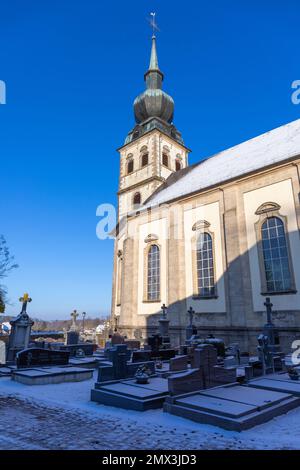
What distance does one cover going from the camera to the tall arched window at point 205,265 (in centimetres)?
1802

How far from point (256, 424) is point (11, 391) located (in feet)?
21.7

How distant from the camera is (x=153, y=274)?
70.5 feet

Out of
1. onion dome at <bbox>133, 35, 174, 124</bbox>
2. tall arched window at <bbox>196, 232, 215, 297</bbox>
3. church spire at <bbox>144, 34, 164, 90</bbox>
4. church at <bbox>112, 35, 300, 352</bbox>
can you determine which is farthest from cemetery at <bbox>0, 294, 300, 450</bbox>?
church spire at <bbox>144, 34, 164, 90</bbox>

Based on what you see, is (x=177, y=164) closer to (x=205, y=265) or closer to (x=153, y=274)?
(x=153, y=274)

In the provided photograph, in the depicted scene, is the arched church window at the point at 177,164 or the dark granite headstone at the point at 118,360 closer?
the dark granite headstone at the point at 118,360

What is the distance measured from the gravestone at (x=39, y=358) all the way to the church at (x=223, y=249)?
8358 mm

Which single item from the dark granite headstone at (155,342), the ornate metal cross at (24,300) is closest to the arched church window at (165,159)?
the ornate metal cross at (24,300)

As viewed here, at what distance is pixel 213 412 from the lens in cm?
551

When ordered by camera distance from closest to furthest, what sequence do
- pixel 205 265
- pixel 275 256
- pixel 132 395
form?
pixel 132 395
pixel 275 256
pixel 205 265

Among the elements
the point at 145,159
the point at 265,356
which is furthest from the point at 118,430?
the point at 145,159

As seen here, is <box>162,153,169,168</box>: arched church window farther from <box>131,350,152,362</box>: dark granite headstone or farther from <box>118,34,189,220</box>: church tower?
<box>131,350,152,362</box>: dark granite headstone

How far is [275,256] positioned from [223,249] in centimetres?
309

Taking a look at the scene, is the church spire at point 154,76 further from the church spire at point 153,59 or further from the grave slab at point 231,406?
the grave slab at point 231,406
